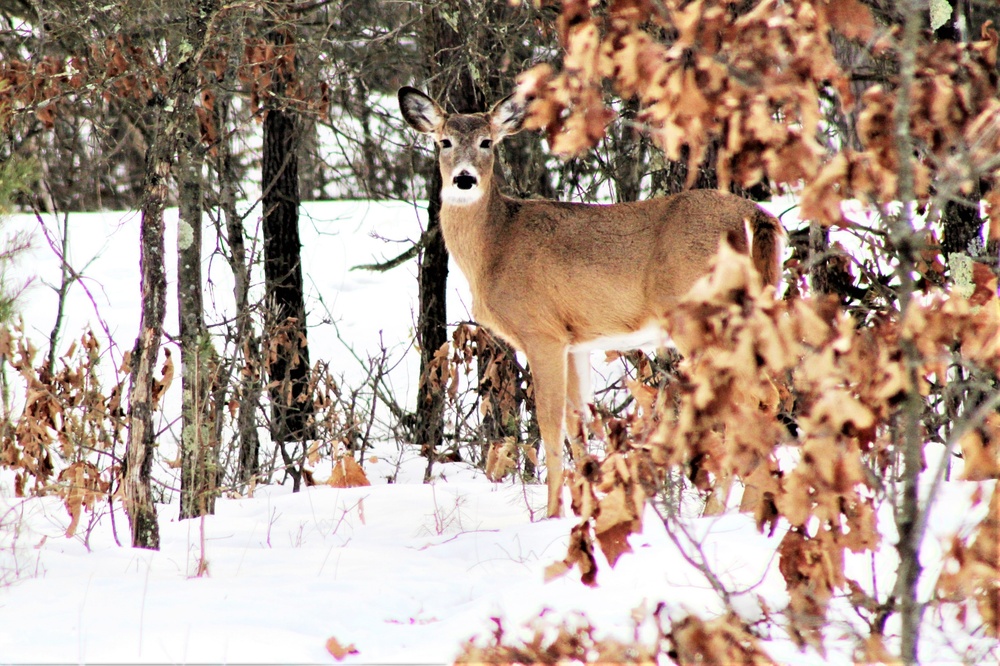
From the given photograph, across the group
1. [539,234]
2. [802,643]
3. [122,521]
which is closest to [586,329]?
[539,234]

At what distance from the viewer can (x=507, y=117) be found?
6.44 m

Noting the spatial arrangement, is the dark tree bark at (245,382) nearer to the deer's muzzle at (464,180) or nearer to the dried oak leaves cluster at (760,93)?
the deer's muzzle at (464,180)

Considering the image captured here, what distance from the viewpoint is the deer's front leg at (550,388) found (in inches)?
243

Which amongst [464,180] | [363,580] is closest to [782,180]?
[363,580]

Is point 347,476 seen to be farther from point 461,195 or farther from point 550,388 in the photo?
point 461,195

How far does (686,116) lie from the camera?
2355 millimetres

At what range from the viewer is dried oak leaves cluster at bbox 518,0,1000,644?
7.52 feet

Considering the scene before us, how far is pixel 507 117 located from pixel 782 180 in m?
4.13

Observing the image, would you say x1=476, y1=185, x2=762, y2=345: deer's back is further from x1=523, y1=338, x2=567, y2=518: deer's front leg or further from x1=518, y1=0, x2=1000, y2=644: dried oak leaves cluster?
x1=518, y1=0, x2=1000, y2=644: dried oak leaves cluster

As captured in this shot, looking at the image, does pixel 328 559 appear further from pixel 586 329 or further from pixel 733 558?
pixel 586 329

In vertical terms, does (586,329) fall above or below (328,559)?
above

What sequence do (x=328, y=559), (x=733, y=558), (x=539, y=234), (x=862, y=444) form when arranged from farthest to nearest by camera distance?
(x=539, y=234) < (x=328, y=559) < (x=733, y=558) < (x=862, y=444)

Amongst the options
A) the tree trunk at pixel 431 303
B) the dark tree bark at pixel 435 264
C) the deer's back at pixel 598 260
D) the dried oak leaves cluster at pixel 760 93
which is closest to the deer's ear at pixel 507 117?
the deer's back at pixel 598 260

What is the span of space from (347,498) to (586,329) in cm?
171
